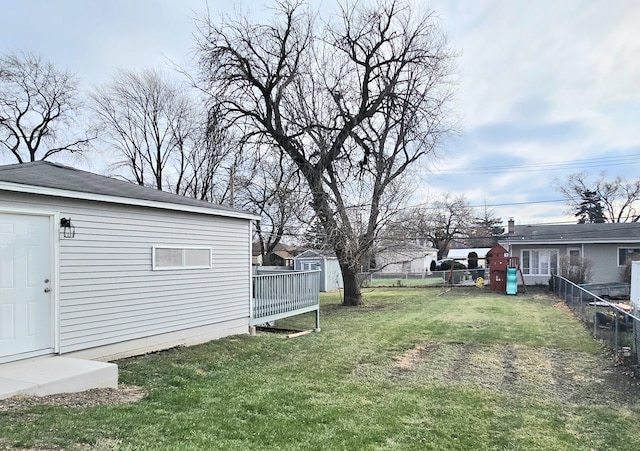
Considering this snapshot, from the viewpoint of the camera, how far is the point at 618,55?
1221 centimetres

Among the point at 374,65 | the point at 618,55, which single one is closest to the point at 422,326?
the point at 618,55

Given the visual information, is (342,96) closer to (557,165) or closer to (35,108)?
(35,108)

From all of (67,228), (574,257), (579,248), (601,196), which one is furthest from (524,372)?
(601,196)

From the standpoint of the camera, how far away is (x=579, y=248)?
25250 mm

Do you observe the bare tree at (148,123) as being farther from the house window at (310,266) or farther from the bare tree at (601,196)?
the bare tree at (601,196)

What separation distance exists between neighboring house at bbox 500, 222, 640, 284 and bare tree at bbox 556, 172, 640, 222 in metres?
24.2

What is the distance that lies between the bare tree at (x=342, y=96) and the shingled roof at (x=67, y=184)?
778 centimetres

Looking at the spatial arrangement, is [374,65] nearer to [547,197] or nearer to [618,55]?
[618,55]

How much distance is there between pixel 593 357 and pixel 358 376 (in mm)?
4840

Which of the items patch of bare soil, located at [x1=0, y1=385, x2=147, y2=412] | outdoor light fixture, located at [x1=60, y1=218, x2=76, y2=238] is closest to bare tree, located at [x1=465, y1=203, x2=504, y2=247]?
outdoor light fixture, located at [x1=60, y1=218, x2=76, y2=238]

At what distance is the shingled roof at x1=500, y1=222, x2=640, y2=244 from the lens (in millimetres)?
24375

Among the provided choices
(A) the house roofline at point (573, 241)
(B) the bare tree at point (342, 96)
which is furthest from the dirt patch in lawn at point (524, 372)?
(A) the house roofline at point (573, 241)

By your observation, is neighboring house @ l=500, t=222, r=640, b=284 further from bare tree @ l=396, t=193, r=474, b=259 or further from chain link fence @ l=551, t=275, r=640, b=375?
bare tree @ l=396, t=193, r=474, b=259

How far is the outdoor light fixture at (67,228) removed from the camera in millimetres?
6594
